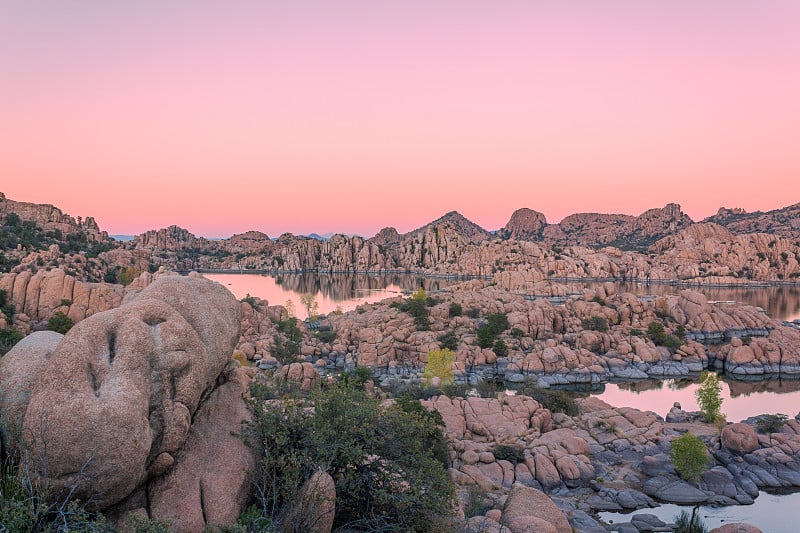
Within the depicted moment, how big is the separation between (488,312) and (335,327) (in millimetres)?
21420

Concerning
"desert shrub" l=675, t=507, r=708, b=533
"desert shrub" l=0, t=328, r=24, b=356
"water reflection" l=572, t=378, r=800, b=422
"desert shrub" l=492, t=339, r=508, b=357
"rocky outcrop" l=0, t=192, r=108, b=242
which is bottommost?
"water reflection" l=572, t=378, r=800, b=422

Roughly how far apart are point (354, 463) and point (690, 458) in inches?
819

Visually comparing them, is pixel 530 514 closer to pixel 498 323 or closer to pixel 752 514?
pixel 752 514

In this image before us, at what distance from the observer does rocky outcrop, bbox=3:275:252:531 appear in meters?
7.52

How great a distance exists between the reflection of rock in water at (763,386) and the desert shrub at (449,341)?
27785 millimetres

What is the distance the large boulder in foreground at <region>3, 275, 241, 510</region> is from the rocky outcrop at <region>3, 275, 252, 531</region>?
0.02 m

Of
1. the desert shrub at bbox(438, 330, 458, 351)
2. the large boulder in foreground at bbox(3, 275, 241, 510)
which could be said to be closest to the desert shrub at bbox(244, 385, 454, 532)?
the large boulder in foreground at bbox(3, 275, 241, 510)

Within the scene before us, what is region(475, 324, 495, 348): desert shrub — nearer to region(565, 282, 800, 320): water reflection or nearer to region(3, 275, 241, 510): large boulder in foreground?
region(3, 275, 241, 510): large boulder in foreground

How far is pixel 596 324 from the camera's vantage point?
5988 cm

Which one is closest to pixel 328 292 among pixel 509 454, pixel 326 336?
pixel 326 336

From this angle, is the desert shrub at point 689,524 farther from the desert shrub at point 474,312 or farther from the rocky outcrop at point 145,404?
the desert shrub at point 474,312

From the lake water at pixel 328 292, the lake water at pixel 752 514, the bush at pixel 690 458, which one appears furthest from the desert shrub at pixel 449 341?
the lake water at pixel 328 292

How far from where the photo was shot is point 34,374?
28.3 feet

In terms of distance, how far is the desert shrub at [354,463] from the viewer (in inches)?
391
